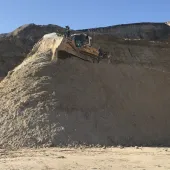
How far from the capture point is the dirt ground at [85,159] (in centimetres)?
1177

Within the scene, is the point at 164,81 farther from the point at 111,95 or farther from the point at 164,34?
the point at 164,34

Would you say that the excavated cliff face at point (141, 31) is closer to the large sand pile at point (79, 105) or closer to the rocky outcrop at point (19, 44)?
the rocky outcrop at point (19, 44)

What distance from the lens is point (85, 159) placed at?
42.9ft

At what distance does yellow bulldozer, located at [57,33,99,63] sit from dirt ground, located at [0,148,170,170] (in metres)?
6.97

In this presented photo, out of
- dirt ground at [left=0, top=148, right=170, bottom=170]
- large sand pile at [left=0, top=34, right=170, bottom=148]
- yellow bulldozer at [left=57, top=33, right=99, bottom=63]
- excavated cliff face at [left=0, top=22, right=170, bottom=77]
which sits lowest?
dirt ground at [left=0, top=148, right=170, bottom=170]

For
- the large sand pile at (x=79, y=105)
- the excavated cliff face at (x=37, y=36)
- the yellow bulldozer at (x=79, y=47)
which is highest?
the excavated cliff face at (x=37, y=36)

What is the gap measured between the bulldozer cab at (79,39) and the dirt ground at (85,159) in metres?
7.64

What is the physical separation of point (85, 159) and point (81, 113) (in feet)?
15.8

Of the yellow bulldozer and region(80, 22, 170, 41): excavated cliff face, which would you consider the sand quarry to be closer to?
the yellow bulldozer

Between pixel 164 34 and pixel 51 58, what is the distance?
91.2 ft

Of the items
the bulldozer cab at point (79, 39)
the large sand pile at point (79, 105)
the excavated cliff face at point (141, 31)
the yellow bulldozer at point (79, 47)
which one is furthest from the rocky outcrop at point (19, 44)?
the large sand pile at point (79, 105)

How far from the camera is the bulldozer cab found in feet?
70.8

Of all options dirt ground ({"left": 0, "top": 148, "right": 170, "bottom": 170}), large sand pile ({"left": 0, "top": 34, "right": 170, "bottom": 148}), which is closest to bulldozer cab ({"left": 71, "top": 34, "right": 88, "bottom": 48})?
large sand pile ({"left": 0, "top": 34, "right": 170, "bottom": 148})

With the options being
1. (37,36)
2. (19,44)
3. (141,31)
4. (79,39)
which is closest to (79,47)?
(79,39)
